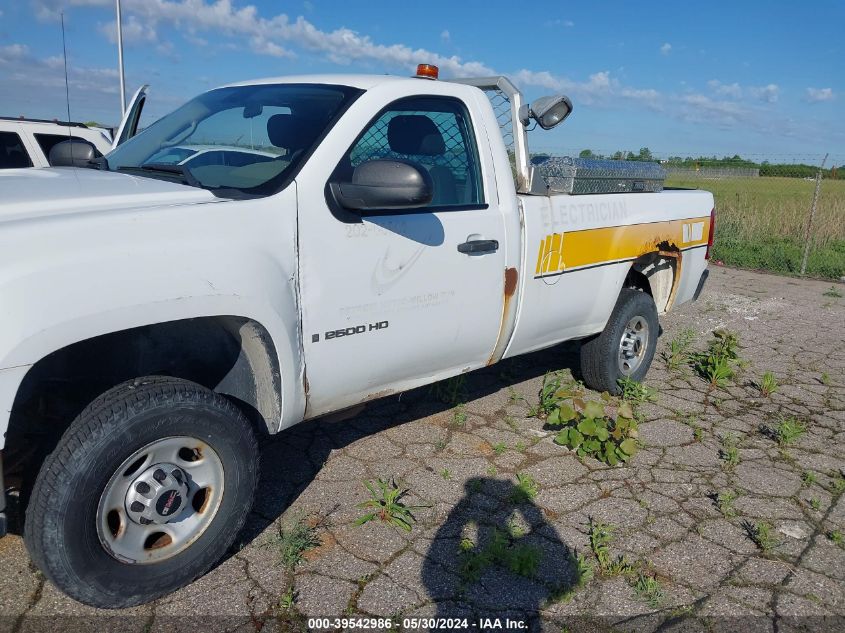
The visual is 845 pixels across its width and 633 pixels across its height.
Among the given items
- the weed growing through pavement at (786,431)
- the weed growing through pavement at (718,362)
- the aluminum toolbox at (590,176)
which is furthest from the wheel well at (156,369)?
the weed growing through pavement at (718,362)

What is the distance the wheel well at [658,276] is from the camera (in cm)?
517

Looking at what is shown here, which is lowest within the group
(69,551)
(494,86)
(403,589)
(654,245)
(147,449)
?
(403,589)

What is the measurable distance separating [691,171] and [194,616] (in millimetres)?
13889

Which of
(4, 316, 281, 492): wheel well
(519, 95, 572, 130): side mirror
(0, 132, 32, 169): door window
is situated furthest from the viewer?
(0, 132, 32, 169): door window

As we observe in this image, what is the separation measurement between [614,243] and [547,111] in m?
0.93

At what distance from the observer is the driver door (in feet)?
9.72

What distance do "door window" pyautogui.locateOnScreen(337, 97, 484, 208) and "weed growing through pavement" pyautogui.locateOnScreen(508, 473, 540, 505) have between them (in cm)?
146

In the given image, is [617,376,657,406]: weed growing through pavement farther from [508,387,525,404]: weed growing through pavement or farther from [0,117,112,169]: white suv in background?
[0,117,112,169]: white suv in background

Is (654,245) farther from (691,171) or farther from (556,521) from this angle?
(691,171)

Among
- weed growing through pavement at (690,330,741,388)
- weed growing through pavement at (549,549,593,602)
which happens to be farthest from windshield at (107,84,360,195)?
weed growing through pavement at (690,330,741,388)

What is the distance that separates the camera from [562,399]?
4.54 metres

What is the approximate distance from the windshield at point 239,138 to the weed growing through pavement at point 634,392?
293 centimetres

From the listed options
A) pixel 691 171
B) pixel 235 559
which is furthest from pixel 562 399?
pixel 691 171

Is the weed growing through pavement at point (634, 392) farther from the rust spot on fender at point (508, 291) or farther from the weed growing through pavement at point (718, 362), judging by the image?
the rust spot on fender at point (508, 291)
